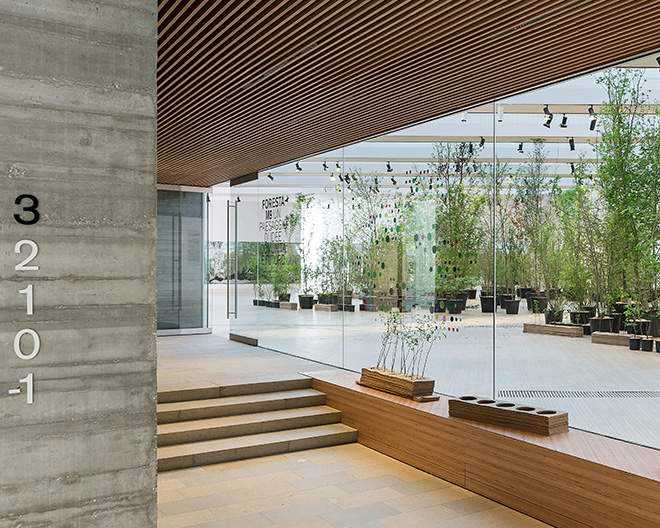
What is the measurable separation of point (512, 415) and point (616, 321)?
1042 millimetres

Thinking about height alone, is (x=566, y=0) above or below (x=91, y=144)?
above

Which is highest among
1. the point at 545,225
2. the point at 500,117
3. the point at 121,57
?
the point at 500,117

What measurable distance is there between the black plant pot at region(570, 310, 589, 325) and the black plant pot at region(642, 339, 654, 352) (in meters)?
0.51

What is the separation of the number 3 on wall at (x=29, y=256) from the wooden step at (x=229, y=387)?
438 centimetres

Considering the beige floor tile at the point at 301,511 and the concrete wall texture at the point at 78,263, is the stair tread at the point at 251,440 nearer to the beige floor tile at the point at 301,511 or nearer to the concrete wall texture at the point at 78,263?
the beige floor tile at the point at 301,511

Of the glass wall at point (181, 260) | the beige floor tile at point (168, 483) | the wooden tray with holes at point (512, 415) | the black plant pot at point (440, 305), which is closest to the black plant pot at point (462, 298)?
the black plant pot at point (440, 305)

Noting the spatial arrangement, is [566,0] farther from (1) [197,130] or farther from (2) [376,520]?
(1) [197,130]

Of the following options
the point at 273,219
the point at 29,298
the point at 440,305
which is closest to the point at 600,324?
the point at 440,305

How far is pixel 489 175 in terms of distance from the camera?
19.3ft

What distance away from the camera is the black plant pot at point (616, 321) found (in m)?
4.70

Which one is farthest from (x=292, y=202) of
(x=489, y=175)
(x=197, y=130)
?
(x=489, y=175)

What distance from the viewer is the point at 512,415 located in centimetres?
479

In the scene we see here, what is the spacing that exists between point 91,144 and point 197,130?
5.20 m

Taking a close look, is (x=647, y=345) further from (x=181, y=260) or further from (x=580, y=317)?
(x=181, y=260)
